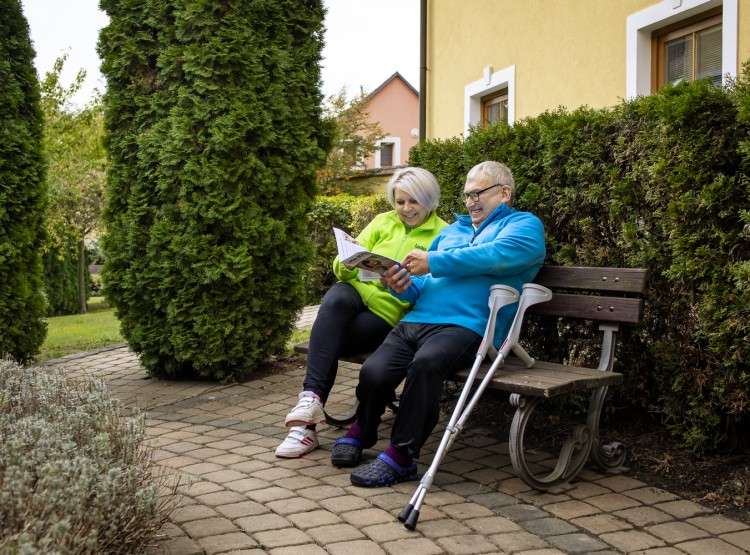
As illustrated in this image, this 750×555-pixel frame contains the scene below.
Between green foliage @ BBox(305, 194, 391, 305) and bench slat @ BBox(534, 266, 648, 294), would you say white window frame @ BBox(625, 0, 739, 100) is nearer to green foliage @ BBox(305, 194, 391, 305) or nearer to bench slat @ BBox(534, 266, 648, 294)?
bench slat @ BBox(534, 266, 648, 294)

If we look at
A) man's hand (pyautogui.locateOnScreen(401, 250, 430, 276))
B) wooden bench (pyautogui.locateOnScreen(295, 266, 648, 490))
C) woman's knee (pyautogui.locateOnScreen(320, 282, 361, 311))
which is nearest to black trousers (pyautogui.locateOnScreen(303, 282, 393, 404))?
woman's knee (pyautogui.locateOnScreen(320, 282, 361, 311))

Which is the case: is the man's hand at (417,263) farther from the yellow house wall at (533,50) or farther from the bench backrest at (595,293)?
the yellow house wall at (533,50)

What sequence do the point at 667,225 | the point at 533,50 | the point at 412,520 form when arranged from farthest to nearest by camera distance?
1. the point at 533,50
2. the point at 667,225
3. the point at 412,520

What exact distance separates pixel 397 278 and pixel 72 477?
2.09 meters

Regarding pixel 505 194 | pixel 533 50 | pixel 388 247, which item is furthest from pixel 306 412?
pixel 533 50

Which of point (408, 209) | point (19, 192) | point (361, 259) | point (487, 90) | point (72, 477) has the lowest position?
point (72, 477)

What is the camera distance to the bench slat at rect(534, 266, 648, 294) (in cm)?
380

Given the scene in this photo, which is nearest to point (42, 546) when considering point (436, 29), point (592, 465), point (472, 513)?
point (472, 513)

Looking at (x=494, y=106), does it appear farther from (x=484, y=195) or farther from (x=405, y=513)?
(x=405, y=513)

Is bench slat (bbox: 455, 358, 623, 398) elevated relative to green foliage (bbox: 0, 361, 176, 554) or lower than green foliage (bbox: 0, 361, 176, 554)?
elevated

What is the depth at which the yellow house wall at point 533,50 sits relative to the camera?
828 centimetres

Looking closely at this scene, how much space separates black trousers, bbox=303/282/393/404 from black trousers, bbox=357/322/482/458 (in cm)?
30

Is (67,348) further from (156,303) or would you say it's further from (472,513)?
(472,513)

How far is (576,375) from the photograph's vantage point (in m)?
3.66
